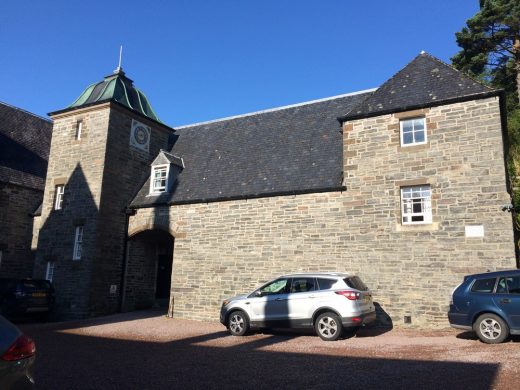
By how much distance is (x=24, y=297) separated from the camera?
15.1m

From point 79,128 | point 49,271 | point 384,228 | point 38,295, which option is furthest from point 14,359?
point 79,128

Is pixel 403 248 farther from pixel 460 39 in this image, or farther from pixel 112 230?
pixel 460 39

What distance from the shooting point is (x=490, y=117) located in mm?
12477

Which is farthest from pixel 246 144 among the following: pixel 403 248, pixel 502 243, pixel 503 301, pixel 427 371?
pixel 427 371

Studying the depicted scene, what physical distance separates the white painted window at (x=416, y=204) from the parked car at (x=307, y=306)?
318 centimetres

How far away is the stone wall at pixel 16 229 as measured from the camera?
2005 centimetres

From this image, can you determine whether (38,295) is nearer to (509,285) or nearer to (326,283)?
(326,283)

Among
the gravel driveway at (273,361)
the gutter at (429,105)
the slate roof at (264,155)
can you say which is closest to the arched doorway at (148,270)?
the slate roof at (264,155)

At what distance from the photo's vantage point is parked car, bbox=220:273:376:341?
10133mm

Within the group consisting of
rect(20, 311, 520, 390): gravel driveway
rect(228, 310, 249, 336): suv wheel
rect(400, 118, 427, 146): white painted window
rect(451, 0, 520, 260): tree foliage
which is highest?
Answer: rect(451, 0, 520, 260): tree foliage

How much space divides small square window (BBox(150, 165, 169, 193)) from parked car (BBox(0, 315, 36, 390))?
13774 millimetres

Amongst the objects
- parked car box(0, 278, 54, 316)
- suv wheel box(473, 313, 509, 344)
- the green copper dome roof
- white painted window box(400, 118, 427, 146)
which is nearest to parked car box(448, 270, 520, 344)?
suv wheel box(473, 313, 509, 344)

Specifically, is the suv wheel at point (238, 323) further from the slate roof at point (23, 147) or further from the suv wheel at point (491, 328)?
→ the slate roof at point (23, 147)

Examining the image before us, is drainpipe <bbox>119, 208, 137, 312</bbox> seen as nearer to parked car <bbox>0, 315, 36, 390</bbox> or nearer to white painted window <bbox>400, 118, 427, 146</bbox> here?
white painted window <bbox>400, 118, 427, 146</bbox>
